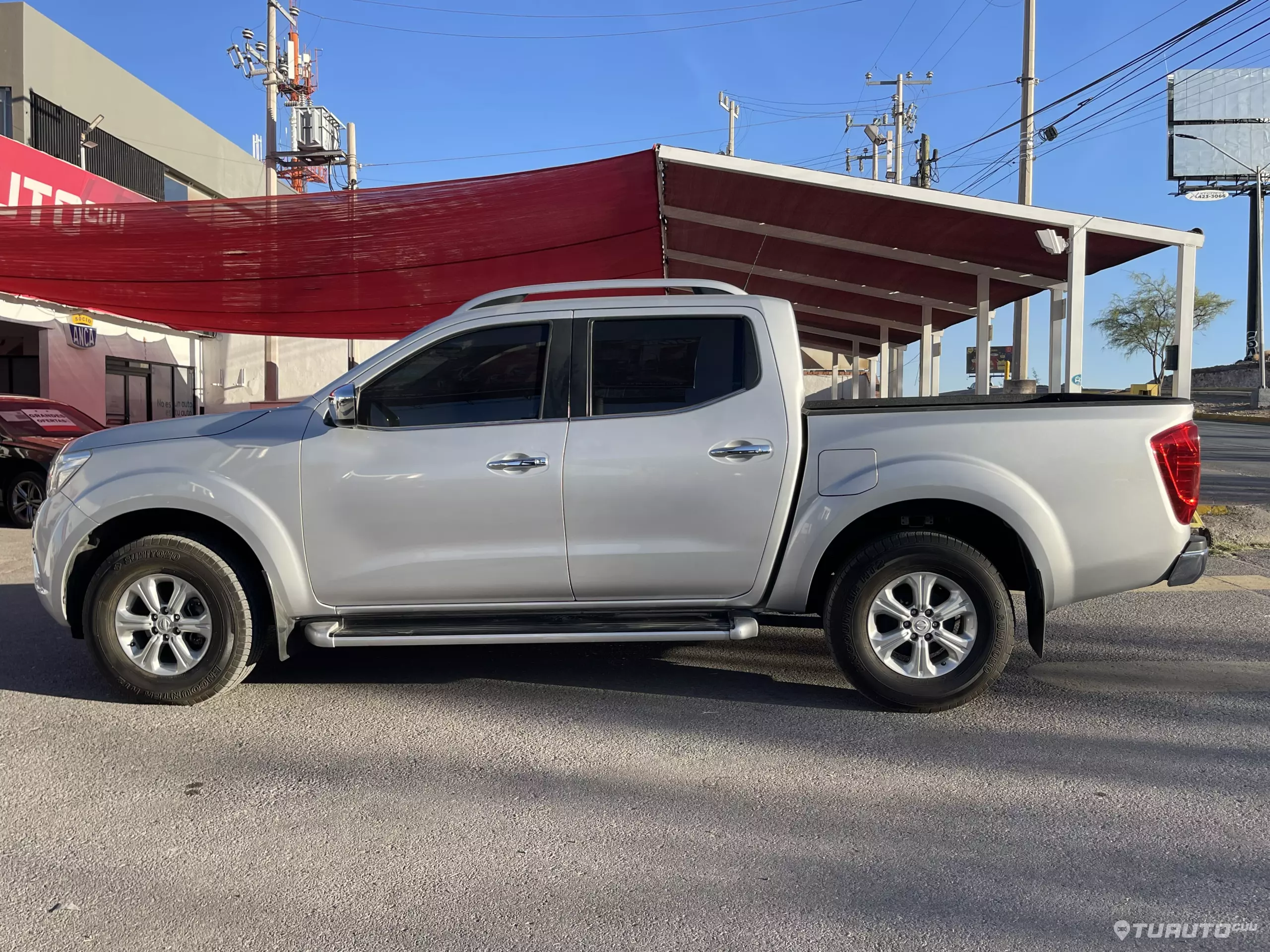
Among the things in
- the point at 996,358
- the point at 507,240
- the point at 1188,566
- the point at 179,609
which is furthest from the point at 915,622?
the point at 996,358

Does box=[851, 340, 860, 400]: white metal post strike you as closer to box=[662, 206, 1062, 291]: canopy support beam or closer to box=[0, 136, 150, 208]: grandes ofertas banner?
box=[662, 206, 1062, 291]: canopy support beam

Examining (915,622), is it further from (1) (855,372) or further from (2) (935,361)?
(1) (855,372)

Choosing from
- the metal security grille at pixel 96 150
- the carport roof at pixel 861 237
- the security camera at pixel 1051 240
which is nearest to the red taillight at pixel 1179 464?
the carport roof at pixel 861 237

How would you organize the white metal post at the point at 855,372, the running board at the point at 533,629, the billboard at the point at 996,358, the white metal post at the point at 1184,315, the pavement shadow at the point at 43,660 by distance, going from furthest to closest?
the billboard at the point at 996,358
the white metal post at the point at 855,372
the white metal post at the point at 1184,315
the pavement shadow at the point at 43,660
the running board at the point at 533,629

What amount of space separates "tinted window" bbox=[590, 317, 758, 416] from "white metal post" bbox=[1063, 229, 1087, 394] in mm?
6349

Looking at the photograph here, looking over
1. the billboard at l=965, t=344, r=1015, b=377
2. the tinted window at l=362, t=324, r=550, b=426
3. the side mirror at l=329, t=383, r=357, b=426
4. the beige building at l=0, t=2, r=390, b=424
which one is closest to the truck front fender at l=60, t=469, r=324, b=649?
the side mirror at l=329, t=383, r=357, b=426

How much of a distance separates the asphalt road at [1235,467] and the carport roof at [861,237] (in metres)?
2.88

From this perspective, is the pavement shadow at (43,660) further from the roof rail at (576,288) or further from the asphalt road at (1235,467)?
the asphalt road at (1235,467)

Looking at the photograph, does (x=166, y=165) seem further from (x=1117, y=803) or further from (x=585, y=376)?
(x=1117, y=803)

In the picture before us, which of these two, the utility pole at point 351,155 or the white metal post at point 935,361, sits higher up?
the utility pole at point 351,155

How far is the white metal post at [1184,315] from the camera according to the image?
359 inches

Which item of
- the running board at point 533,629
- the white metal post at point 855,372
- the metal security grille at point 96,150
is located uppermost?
the metal security grille at point 96,150

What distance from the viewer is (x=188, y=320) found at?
1394 centimetres

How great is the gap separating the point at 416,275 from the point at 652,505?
7955 mm
